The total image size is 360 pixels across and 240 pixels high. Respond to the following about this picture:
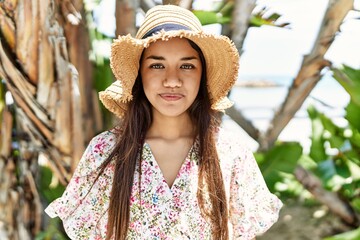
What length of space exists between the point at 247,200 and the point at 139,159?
1.07 ft

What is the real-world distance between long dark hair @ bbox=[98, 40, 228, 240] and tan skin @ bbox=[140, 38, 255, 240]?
4 centimetres

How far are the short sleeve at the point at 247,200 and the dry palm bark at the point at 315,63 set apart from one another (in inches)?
40.1

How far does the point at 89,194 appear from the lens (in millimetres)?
2043

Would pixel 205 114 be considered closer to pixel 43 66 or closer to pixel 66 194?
pixel 66 194

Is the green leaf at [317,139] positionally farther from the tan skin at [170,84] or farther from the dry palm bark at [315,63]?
the tan skin at [170,84]

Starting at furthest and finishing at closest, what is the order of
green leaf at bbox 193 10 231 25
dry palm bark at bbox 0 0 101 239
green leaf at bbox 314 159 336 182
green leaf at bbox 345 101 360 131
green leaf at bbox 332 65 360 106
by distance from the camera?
1. green leaf at bbox 314 159 336 182
2. green leaf at bbox 345 101 360 131
3. green leaf at bbox 332 65 360 106
4. green leaf at bbox 193 10 231 25
5. dry palm bark at bbox 0 0 101 239

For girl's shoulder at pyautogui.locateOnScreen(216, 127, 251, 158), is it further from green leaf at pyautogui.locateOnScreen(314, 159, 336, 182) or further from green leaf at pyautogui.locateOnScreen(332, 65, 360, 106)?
green leaf at pyautogui.locateOnScreen(314, 159, 336, 182)

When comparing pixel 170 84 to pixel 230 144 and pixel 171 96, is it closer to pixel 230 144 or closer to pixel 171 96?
pixel 171 96

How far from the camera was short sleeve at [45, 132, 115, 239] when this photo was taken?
6.68 feet

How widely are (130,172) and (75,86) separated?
33.7 inches

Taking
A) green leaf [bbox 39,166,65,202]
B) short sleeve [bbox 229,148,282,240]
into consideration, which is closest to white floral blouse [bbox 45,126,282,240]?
short sleeve [bbox 229,148,282,240]

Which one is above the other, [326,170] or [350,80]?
[350,80]

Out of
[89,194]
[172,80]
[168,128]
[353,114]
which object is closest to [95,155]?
[89,194]

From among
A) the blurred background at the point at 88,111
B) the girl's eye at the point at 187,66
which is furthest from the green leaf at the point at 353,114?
the girl's eye at the point at 187,66
